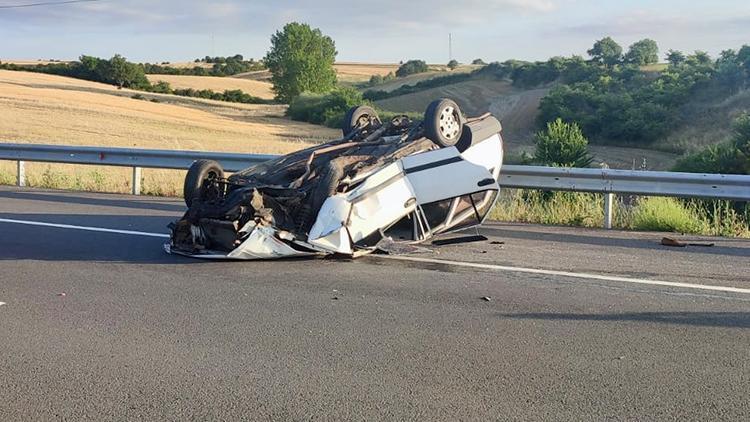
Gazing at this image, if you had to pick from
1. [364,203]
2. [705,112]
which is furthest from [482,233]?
[705,112]

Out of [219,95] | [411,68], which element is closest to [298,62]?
[219,95]

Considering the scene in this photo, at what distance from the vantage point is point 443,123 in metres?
8.08

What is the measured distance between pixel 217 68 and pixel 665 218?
12677cm

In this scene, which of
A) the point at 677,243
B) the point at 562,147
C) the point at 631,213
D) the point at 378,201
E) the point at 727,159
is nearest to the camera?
the point at 378,201

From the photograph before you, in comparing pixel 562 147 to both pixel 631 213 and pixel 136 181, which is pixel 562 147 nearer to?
pixel 631 213

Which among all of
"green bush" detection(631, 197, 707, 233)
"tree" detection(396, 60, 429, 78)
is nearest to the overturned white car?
"green bush" detection(631, 197, 707, 233)

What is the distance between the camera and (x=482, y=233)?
28.2 ft

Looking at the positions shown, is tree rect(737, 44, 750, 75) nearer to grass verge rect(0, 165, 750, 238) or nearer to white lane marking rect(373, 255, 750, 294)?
grass verge rect(0, 165, 750, 238)

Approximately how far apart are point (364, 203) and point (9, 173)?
36.5ft

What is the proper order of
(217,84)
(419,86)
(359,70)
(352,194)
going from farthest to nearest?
(359,70), (217,84), (419,86), (352,194)

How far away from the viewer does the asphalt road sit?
3.87 meters

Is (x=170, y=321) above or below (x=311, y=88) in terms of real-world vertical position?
below

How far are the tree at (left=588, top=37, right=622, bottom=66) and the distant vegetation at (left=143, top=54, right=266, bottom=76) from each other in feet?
147

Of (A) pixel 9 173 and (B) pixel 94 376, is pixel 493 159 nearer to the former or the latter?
(B) pixel 94 376
